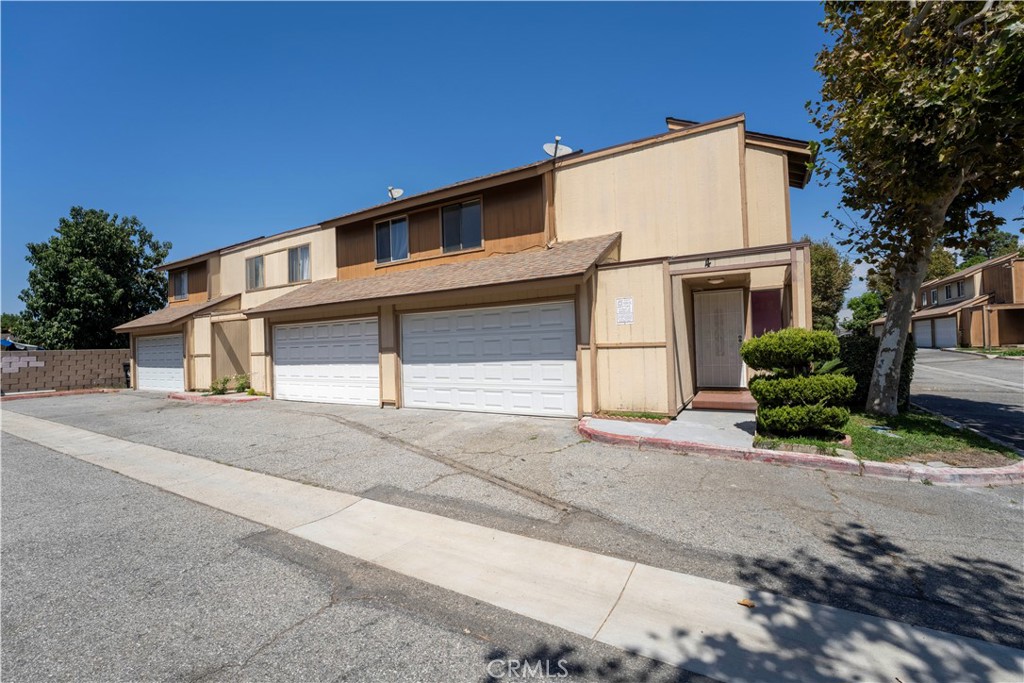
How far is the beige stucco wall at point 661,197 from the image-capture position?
1012cm

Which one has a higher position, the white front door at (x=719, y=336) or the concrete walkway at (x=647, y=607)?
the white front door at (x=719, y=336)

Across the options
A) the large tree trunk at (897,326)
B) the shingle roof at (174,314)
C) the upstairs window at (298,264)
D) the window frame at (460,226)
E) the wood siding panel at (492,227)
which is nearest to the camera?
the large tree trunk at (897,326)

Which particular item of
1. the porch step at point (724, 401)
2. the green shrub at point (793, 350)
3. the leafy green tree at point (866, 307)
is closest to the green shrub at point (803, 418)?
the green shrub at point (793, 350)

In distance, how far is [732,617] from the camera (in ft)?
9.90

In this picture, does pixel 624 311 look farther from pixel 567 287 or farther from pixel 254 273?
pixel 254 273

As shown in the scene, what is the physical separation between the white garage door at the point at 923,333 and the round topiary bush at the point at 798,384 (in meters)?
38.9

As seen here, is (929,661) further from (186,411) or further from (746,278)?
(186,411)

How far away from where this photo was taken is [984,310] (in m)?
29.3

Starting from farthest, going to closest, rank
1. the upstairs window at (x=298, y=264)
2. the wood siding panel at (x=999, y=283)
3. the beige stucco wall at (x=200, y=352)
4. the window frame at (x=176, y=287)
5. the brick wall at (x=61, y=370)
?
the wood siding panel at (x=999, y=283), the window frame at (x=176, y=287), the brick wall at (x=61, y=370), the beige stucco wall at (x=200, y=352), the upstairs window at (x=298, y=264)

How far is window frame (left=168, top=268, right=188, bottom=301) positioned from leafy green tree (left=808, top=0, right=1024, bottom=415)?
24790 millimetres

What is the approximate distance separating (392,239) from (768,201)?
10234mm

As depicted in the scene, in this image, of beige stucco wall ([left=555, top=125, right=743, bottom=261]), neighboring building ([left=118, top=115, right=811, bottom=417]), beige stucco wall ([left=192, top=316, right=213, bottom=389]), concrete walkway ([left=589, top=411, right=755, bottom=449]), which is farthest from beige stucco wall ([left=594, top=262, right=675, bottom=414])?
beige stucco wall ([left=192, top=316, right=213, bottom=389])

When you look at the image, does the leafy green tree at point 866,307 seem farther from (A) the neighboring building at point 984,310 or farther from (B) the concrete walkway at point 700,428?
→ (B) the concrete walkway at point 700,428

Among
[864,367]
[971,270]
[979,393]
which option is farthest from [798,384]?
[971,270]
